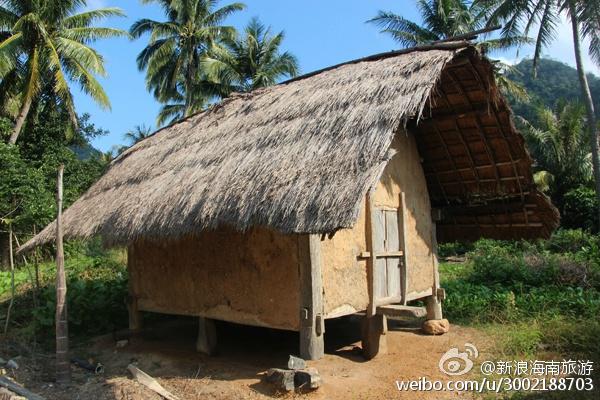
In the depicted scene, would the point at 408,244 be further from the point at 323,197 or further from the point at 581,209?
the point at 581,209

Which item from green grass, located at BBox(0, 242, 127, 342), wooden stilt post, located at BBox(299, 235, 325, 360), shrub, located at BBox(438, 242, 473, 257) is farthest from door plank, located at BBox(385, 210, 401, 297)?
shrub, located at BBox(438, 242, 473, 257)

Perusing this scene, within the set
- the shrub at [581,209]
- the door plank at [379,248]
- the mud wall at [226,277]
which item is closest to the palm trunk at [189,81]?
the mud wall at [226,277]

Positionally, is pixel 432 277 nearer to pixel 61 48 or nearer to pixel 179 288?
pixel 179 288

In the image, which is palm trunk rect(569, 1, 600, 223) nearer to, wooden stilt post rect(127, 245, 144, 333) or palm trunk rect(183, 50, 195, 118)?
wooden stilt post rect(127, 245, 144, 333)

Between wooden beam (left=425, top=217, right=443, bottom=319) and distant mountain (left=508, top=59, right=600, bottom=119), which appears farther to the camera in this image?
distant mountain (left=508, top=59, right=600, bottom=119)

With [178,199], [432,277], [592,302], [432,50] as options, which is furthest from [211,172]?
[592,302]

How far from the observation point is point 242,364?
6457 mm

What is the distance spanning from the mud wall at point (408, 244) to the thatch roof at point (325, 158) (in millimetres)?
508

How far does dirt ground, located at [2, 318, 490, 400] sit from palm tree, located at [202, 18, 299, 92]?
16210mm

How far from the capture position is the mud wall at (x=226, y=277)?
5977 mm

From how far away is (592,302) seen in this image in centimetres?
741

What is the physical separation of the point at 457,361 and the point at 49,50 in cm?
1597

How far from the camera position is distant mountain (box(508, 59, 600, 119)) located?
119 ft

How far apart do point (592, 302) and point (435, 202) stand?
9.12ft
